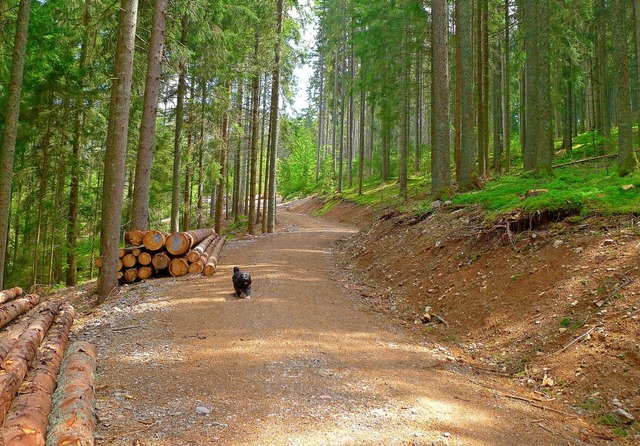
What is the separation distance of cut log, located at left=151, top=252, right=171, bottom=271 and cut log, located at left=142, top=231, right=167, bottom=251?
209mm

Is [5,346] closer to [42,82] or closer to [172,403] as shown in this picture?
[172,403]

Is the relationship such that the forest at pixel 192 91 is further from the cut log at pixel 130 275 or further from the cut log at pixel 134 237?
the cut log at pixel 130 275

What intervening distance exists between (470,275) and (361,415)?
4698 mm

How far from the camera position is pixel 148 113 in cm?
1059

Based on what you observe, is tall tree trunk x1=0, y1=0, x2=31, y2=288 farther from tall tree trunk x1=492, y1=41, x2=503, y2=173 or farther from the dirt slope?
tall tree trunk x1=492, y1=41, x2=503, y2=173

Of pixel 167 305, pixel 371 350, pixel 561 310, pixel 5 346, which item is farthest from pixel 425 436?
pixel 167 305

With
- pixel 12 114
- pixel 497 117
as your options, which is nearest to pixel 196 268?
pixel 12 114

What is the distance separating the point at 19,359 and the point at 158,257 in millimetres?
6434

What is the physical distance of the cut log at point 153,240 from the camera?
10.3m

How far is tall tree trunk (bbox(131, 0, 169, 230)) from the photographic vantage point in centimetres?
1046

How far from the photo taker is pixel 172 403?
3.92 metres

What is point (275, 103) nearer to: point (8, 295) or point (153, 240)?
point (153, 240)

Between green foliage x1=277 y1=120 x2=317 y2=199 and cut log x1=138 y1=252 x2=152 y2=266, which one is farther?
green foliage x1=277 y1=120 x2=317 y2=199

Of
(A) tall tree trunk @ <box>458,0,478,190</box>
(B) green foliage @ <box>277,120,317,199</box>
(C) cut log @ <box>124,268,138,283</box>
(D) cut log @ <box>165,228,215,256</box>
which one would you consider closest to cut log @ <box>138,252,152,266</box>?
(C) cut log @ <box>124,268,138,283</box>
